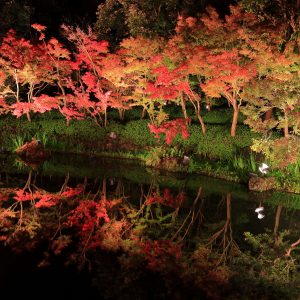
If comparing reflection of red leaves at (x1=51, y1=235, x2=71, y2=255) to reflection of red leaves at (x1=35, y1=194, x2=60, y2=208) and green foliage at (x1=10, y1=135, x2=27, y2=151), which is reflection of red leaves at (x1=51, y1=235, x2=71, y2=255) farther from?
green foliage at (x1=10, y1=135, x2=27, y2=151)

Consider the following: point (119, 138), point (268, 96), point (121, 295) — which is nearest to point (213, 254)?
point (121, 295)

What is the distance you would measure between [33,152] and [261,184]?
890cm

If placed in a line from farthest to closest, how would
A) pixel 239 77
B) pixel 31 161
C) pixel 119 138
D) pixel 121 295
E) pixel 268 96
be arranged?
pixel 119 138, pixel 31 161, pixel 239 77, pixel 268 96, pixel 121 295

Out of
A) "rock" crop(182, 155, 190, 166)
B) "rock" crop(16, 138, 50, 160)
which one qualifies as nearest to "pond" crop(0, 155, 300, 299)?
"rock" crop(182, 155, 190, 166)

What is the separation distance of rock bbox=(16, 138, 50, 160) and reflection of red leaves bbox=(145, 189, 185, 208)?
650cm

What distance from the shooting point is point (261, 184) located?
12883 mm

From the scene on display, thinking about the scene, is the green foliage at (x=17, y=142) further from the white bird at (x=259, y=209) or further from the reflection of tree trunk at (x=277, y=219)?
the reflection of tree trunk at (x=277, y=219)

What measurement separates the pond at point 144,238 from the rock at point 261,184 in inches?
Result: 12.7

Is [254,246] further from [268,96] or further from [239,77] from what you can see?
[239,77]

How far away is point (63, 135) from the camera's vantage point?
19531mm

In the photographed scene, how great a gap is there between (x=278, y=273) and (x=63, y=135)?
45.3 feet

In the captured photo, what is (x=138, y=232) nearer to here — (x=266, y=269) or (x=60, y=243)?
(x=60, y=243)

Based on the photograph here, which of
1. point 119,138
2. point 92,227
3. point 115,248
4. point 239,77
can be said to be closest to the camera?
point 115,248

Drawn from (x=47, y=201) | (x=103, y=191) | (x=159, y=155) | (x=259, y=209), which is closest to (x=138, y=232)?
(x=47, y=201)
